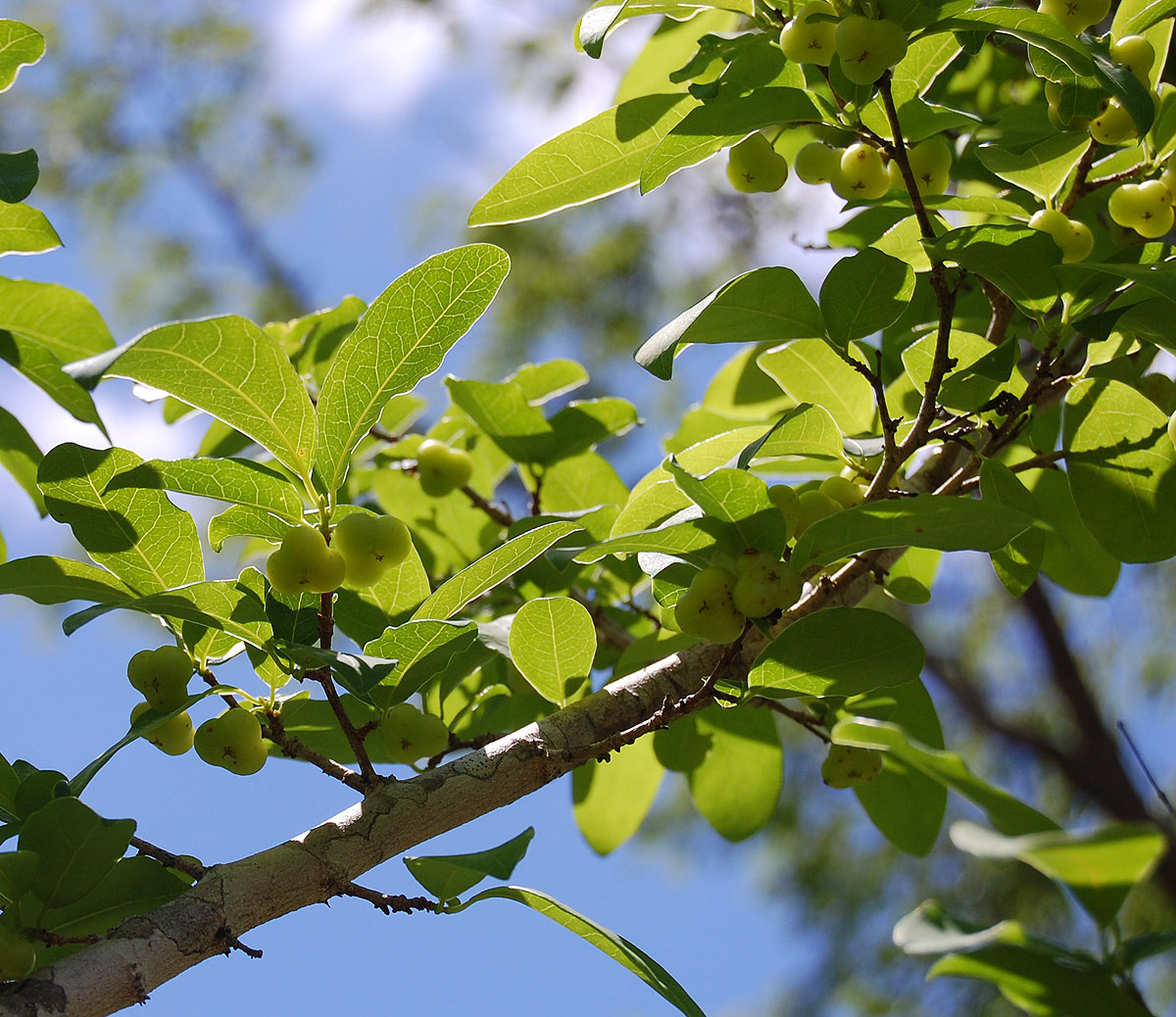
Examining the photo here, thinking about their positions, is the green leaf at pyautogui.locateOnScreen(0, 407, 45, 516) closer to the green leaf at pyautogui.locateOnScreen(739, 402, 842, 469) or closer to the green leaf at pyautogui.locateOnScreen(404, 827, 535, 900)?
the green leaf at pyautogui.locateOnScreen(404, 827, 535, 900)

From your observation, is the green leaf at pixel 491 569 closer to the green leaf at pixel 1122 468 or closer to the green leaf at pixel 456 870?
the green leaf at pixel 456 870

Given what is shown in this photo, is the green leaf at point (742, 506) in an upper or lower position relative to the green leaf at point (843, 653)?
upper

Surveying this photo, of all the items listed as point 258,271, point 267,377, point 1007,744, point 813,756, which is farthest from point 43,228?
point 258,271

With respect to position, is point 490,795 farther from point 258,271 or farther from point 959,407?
point 258,271


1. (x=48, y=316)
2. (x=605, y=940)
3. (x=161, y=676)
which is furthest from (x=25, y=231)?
(x=605, y=940)

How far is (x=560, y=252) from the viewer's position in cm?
534

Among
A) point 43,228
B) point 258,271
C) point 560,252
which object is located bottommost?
point 43,228

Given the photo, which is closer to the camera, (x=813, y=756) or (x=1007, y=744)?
(x=1007, y=744)

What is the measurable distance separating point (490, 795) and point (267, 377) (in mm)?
374

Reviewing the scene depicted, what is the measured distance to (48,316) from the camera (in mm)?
1174

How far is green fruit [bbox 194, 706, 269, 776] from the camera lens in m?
0.88

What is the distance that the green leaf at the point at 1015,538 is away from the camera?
0.92m

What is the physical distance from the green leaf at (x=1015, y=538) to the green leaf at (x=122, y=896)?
739 mm

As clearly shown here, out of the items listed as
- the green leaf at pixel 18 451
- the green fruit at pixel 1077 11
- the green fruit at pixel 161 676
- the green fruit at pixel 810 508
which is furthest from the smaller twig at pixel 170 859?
the green fruit at pixel 1077 11
